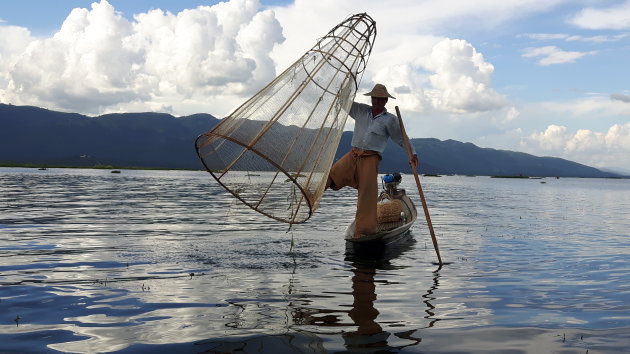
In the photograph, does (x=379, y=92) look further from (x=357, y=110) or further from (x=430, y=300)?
(x=430, y=300)

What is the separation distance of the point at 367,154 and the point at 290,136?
2.80 metres

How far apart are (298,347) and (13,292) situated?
536 centimetres

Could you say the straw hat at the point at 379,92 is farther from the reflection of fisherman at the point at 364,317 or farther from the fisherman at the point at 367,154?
the reflection of fisherman at the point at 364,317

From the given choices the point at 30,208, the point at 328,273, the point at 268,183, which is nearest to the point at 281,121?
the point at 268,183

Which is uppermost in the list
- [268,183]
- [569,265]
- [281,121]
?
[281,121]

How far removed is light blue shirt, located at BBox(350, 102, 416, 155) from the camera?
488 inches

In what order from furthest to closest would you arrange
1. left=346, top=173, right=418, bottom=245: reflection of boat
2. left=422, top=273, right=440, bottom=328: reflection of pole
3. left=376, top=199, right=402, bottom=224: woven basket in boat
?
left=376, top=199, right=402, bottom=224: woven basket in boat < left=346, top=173, right=418, bottom=245: reflection of boat < left=422, top=273, right=440, bottom=328: reflection of pole

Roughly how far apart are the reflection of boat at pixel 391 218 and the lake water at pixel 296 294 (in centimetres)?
54

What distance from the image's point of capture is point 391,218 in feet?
54.9

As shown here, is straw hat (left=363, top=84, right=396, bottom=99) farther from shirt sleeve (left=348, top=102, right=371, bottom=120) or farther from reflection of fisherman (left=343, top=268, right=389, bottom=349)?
reflection of fisherman (left=343, top=268, right=389, bottom=349)

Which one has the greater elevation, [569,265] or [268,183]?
[268,183]

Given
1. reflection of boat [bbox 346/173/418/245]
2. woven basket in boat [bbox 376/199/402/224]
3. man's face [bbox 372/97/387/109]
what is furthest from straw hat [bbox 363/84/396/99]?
woven basket in boat [bbox 376/199/402/224]

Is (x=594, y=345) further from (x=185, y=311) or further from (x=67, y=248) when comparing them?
(x=67, y=248)

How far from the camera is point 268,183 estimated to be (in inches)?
468
